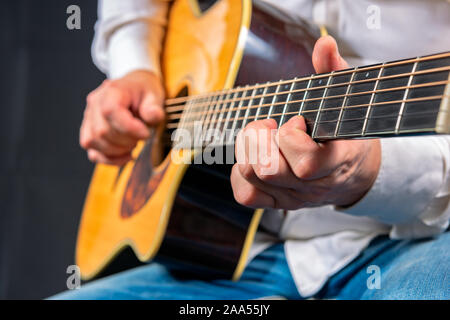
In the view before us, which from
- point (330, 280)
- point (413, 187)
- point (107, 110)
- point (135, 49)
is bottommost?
point (330, 280)

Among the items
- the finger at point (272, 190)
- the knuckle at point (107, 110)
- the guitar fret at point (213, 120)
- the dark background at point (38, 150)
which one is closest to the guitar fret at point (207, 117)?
the guitar fret at point (213, 120)

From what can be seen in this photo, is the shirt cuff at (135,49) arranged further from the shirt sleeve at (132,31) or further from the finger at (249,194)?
the finger at (249,194)

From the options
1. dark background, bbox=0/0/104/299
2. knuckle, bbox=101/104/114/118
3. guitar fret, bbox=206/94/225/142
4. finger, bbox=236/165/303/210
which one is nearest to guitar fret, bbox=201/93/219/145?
guitar fret, bbox=206/94/225/142

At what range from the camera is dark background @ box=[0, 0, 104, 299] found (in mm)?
1178

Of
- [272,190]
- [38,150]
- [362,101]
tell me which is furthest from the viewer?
[38,150]

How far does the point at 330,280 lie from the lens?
1.84 ft

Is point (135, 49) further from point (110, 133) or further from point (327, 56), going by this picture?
point (327, 56)

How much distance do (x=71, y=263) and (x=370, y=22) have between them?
38.1 inches

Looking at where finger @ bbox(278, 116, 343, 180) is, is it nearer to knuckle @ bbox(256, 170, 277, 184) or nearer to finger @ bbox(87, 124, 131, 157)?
knuckle @ bbox(256, 170, 277, 184)

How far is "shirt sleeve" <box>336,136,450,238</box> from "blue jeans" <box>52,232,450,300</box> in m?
0.03

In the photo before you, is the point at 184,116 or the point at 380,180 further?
the point at 184,116

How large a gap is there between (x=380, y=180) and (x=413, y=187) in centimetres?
5

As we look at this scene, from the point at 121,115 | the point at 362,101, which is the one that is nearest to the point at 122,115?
the point at 121,115

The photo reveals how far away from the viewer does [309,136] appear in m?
0.34
